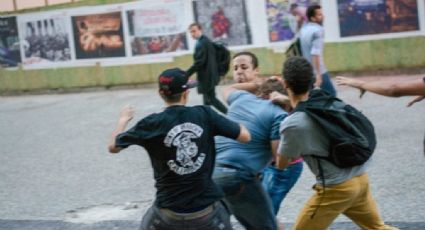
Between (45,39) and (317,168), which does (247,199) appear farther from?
(45,39)

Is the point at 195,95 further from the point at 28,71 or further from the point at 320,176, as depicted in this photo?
the point at 320,176

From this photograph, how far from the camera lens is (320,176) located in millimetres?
4344

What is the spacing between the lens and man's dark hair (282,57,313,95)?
4.34m

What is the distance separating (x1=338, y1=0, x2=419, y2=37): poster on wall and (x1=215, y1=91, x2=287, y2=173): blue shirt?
33.7 feet

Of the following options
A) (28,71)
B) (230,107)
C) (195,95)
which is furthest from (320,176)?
(28,71)

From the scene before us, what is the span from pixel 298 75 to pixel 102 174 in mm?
4602

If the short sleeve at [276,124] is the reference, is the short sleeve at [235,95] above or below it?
above

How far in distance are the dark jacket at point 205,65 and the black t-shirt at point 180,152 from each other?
6.94 m

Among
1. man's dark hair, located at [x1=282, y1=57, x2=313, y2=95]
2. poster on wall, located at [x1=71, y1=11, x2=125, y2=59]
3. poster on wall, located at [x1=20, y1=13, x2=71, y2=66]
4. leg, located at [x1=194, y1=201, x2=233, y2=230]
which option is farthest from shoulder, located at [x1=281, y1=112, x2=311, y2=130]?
poster on wall, located at [x1=20, y1=13, x2=71, y2=66]

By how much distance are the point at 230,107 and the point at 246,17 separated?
11002mm

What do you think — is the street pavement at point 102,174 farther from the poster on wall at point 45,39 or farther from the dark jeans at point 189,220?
the poster on wall at point 45,39

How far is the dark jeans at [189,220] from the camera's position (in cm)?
397

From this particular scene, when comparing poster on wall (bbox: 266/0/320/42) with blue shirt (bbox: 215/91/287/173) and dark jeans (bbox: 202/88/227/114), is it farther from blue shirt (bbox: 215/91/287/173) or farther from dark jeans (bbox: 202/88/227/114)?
blue shirt (bbox: 215/91/287/173)

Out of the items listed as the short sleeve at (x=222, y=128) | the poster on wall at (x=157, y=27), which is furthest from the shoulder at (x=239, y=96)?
the poster on wall at (x=157, y=27)
